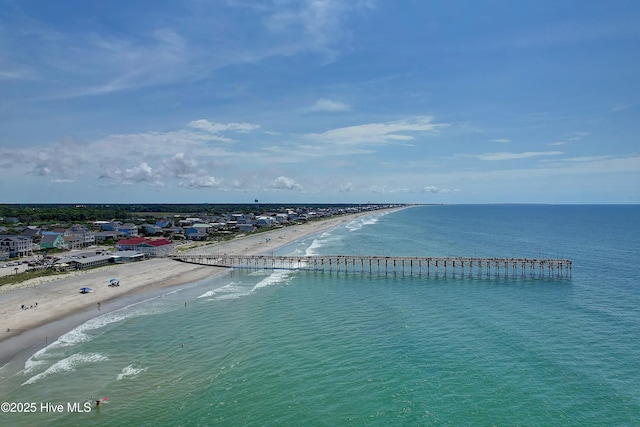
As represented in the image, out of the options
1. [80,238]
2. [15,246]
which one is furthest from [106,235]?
[15,246]

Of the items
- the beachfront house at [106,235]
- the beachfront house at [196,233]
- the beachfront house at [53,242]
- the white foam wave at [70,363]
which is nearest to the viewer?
the white foam wave at [70,363]

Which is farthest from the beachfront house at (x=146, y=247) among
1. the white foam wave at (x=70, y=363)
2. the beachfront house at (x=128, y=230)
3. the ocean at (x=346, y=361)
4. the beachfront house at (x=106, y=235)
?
the white foam wave at (x=70, y=363)

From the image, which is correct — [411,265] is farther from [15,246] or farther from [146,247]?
[15,246]

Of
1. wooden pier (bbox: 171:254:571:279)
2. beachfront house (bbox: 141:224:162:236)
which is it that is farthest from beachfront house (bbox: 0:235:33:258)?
beachfront house (bbox: 141:224:162:236)

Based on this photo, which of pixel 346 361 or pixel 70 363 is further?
pixel 70 363

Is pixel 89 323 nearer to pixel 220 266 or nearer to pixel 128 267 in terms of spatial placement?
pixel 128 267

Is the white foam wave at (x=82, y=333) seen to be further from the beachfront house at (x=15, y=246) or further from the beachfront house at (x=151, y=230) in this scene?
the beachfront house at (x=151, y=230)

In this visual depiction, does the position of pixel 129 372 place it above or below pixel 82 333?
below
